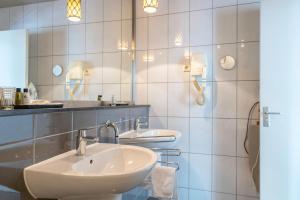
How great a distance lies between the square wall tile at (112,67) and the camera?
2.00m

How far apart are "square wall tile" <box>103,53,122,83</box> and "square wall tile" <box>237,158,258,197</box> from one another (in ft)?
4.41

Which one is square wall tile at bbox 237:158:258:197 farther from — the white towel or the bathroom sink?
the bathroom sink

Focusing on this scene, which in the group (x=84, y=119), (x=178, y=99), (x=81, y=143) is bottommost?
(x=81, y=143)

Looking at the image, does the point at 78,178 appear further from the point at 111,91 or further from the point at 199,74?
the point at 199,74

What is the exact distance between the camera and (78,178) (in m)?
0.80

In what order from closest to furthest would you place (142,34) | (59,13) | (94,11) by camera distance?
(59,13), (94,11), (142,34)

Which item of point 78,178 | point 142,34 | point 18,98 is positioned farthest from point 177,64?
point 78,178

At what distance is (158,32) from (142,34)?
17cm

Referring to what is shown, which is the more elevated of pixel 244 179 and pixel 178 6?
pixel 178 6

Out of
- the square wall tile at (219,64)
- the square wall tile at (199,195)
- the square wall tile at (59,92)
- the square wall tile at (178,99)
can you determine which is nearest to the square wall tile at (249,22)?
the square wall tile at (219,64)

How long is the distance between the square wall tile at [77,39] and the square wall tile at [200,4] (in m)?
1.10

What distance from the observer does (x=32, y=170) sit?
0.88 meters

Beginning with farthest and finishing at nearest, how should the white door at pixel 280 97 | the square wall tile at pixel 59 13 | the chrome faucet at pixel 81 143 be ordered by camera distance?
the white door at pixel 280 97 < the square wall tile at pixel 59 13 < the chrome faucet at pixel 81 143

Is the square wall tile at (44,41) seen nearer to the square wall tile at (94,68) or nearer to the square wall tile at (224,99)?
the square wall tile at (94,68)
